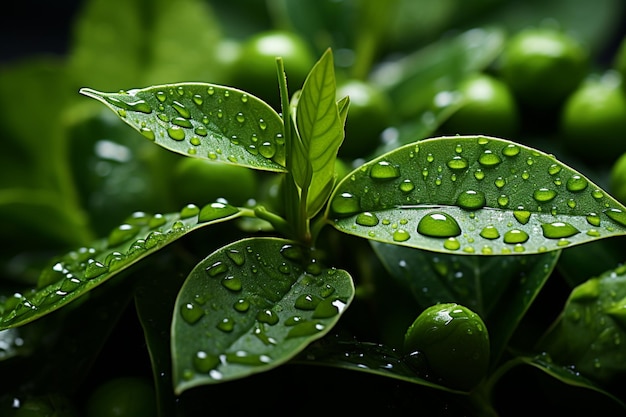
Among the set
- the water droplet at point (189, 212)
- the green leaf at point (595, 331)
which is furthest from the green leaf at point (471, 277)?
the water droplet at point (189, 212)

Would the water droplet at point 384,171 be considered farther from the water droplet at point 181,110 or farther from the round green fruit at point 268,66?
the round green fruit at point 268,66

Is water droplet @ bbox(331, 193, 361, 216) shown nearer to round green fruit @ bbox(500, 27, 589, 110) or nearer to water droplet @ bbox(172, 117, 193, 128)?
water droplet @ bbox(172, 117, 193, 128)

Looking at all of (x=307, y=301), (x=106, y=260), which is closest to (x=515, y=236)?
(x=307, y=301)

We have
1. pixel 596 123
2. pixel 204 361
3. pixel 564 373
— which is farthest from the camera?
pixel 596 123

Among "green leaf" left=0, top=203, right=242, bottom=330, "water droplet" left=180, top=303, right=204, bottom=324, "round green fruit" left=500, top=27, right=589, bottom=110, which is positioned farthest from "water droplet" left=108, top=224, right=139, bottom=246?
"round green fruit" left=500, top=27, right=589, bottom=110

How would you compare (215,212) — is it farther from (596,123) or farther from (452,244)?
(596,123)

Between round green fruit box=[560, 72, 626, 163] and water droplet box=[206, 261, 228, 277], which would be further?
round green fruit box=[560, 72, 626, 163]
